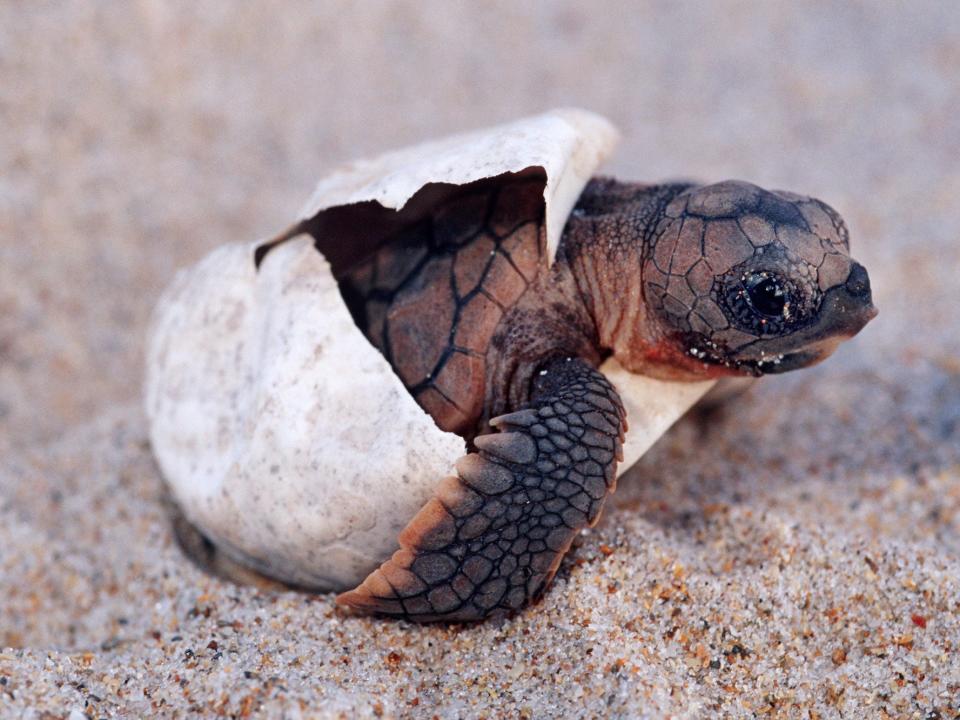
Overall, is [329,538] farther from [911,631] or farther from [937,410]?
[937,410]

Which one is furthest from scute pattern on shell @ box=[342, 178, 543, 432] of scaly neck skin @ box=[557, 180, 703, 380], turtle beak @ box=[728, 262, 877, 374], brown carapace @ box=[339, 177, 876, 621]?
turtle beak @ box=[728, 262, 877, 374]

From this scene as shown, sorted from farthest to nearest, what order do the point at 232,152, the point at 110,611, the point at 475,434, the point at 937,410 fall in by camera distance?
the point at 232,152, the point at 937,410, the point at 110,611, the point at 475,434

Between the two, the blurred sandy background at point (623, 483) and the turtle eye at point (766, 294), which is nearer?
the blurred sandy background at point (623, 483)

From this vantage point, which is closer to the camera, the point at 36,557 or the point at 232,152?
the point at 36,557

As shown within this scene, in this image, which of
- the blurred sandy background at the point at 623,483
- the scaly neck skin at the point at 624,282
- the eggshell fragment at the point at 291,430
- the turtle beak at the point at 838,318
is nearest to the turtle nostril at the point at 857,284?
the turtle beak at the point at 838,318

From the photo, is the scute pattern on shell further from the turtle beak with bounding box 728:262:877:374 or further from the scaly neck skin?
the turtle beak with bounding box 728:262:877:374

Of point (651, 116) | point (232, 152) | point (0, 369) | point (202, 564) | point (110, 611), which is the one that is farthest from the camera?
point (651, 116)

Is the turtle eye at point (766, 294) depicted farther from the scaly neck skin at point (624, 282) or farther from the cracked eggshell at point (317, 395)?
the cracked eggshell at point (317, 395)

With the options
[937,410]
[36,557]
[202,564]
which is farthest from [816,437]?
[36,557]
